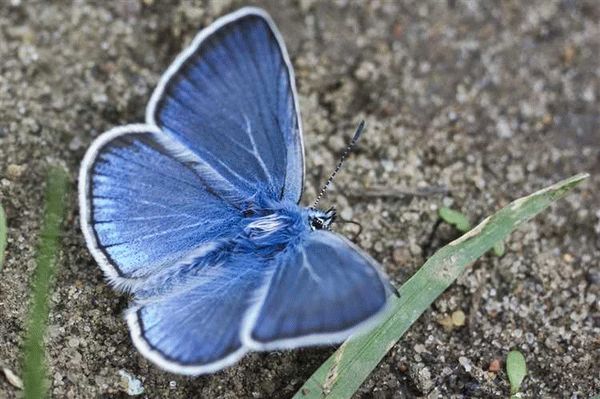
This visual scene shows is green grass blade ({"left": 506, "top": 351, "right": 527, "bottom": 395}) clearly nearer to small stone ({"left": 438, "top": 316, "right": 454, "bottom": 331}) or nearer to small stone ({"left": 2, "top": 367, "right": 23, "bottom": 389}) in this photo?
small stone ({"left": 438, "top": 316, "right": 454, "bottom": 331})

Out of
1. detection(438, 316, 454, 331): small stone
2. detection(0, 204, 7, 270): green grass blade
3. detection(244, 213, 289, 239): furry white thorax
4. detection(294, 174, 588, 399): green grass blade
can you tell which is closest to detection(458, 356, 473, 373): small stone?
Answer: detection(438, 316, 454, 331): small stone

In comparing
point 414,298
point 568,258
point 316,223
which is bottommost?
point 568,258

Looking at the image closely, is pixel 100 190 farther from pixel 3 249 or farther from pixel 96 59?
pixel 96 59

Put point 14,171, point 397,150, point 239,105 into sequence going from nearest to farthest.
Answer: point 239,105 → point 14,171 → point 397,150

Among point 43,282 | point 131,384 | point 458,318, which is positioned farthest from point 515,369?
point 43,282

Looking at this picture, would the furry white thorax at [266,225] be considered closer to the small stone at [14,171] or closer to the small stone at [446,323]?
the small stone at [446,323]

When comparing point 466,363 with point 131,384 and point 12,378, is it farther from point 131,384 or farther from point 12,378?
point 12,378

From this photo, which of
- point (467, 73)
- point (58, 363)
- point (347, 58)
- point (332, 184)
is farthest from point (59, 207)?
point (467, 73)
